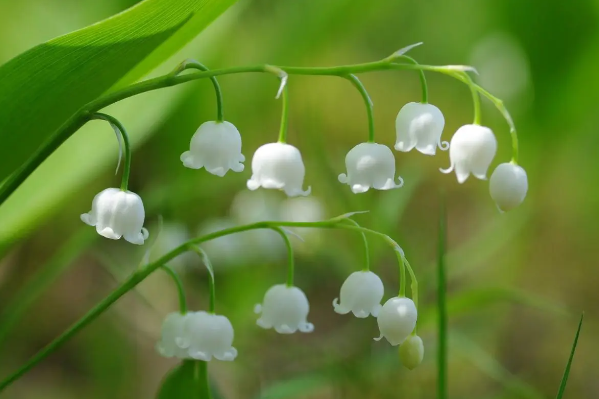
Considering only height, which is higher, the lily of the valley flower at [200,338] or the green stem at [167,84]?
the green stem at [167,84]

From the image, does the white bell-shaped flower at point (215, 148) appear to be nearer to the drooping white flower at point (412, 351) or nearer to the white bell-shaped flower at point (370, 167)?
the white bell-shaped flower at point (370, 167)

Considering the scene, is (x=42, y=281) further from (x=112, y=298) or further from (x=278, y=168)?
(x=278, y=168)

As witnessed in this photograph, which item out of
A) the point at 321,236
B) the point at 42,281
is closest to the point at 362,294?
the point at 42,281

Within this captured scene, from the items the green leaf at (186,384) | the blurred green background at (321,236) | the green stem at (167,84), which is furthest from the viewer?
the blurred green background at (321,236)

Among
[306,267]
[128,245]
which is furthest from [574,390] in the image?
[128,245]

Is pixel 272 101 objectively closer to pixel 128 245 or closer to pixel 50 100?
pixel 128 245

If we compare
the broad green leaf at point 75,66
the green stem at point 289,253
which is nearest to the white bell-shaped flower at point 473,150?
the green stem at point 289,253
